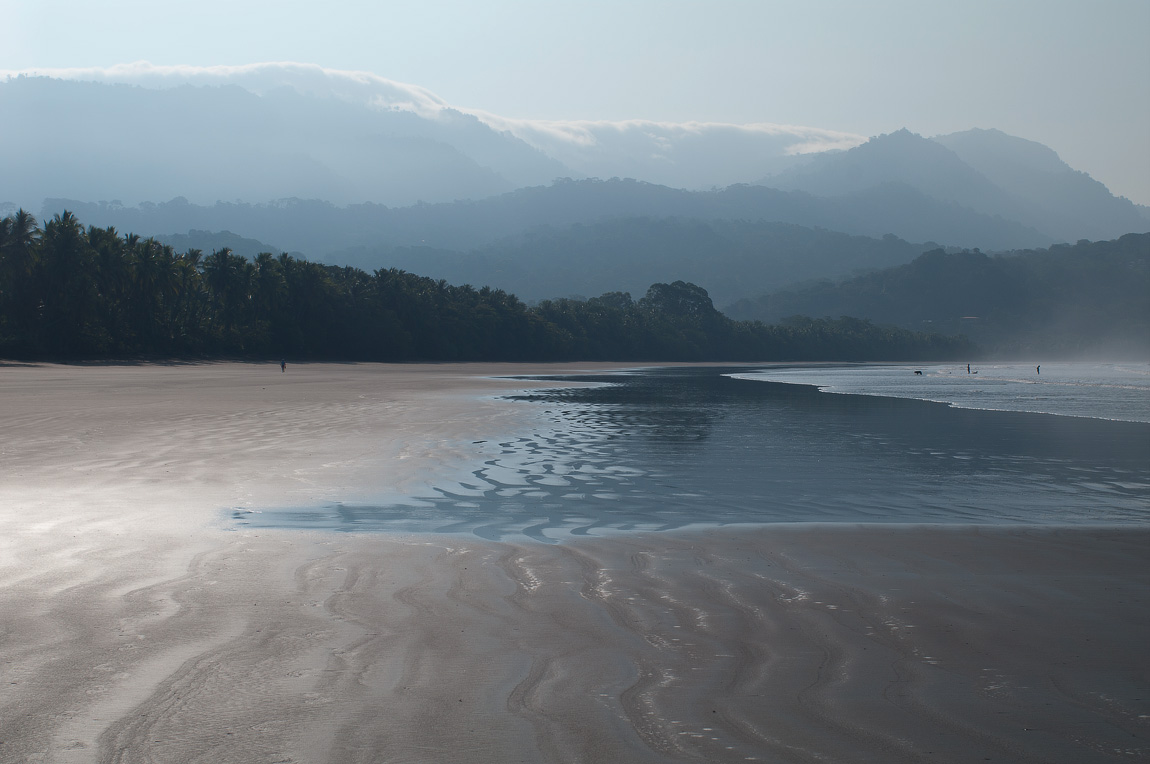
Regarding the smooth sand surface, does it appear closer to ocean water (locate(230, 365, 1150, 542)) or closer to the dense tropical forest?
ocean water (locate(230, 365, 1150, 542))

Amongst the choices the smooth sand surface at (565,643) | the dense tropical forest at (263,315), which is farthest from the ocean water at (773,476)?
the dense tropical forest at (263,315)

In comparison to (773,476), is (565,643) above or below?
above

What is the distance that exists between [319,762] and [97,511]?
6.89 metres

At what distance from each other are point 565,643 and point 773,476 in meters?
8.79

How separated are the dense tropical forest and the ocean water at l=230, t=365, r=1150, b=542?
55542 mm

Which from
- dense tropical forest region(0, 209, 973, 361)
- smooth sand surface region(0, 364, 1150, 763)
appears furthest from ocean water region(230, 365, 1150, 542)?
dense tropical forest region(0, 209, 973, 361)

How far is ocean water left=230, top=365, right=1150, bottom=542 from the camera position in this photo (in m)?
9.49

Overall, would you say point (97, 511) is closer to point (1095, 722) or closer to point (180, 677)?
point (180, 677)

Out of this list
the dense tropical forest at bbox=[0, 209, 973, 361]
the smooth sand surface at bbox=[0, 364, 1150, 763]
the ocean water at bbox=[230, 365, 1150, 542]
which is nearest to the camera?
the smooth sand surface at bbox=[0, 364, 1150, 763]

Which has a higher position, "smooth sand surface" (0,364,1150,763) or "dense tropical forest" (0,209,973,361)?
"dense tropical forest" (0,209,973,361)

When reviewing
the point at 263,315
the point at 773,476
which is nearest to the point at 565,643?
the point at 773,476

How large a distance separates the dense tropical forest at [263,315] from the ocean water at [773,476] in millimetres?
55542

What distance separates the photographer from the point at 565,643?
496 cm

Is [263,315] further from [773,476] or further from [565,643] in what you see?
[565,643]
